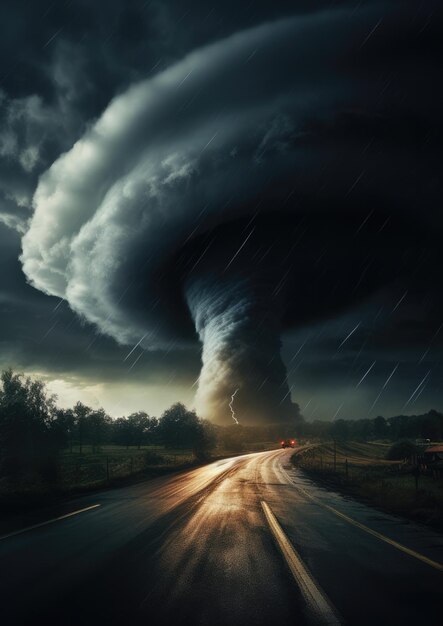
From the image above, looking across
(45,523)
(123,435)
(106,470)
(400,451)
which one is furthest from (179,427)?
(45,523)

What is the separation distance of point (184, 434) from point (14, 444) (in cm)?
4811

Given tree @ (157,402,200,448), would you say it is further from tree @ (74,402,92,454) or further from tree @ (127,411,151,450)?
tree @ (74,402,92,454)

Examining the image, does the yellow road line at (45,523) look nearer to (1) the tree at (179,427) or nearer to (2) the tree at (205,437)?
(2) the tree at (205,437)

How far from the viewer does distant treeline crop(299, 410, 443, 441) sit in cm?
12891

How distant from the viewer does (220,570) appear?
4961mm

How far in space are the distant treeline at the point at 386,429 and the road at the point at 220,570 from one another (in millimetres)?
131152

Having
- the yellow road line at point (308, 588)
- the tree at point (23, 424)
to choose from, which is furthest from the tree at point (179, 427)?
the yellow road line at point (308, 588)

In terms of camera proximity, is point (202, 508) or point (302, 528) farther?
point (202, 508)

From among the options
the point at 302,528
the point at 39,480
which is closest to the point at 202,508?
the point at 302,528

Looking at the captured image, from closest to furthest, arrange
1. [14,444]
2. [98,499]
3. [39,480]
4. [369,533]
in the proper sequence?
[369,533]
[98,499]
[39,480]
[14,444]

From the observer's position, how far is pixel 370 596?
411 centimetres

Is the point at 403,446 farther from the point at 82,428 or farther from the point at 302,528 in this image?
the point at 82,428

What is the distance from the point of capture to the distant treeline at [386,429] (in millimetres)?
128913

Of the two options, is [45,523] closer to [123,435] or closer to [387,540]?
[387,540]
